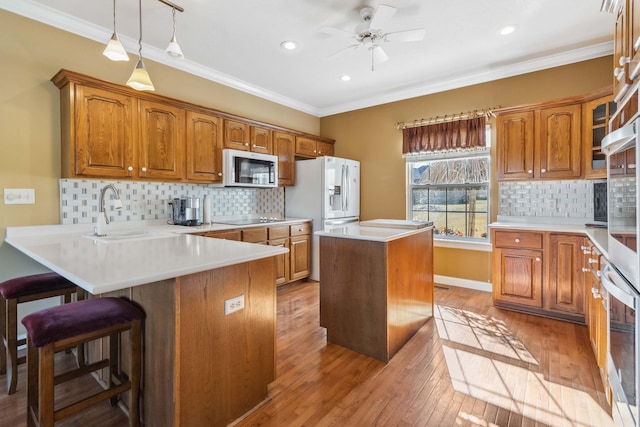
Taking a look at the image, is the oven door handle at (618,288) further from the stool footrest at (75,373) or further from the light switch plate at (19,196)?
the light switch plate at (19,196)

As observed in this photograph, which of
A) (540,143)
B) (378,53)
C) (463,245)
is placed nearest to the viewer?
(378,53)

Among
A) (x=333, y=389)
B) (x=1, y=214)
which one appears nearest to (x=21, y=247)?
(x=1, y=214)

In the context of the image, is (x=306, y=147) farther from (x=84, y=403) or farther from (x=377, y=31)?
(x=84, y=403)

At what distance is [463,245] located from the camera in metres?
4.09

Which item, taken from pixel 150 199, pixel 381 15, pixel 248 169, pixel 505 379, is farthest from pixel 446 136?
pixel 150 199

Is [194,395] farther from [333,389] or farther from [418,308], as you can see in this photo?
[418,308]

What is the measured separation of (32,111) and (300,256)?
3.14 metres

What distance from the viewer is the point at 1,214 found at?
2453 millimetres

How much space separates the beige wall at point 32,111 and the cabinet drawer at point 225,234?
4.32 feet

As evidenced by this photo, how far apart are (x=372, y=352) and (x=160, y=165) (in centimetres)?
268

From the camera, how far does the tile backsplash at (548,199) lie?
3.34m

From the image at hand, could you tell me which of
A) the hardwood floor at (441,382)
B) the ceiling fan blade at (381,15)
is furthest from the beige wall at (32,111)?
the ceiling fan blade at (381,15)

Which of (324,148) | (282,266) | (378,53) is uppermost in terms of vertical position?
(378,53)

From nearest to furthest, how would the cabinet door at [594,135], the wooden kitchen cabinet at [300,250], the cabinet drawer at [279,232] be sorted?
the cabinet door at [594,135] → the cabinet drawer at [279,232] → the wooden kitchen cabinet at [300,250]
